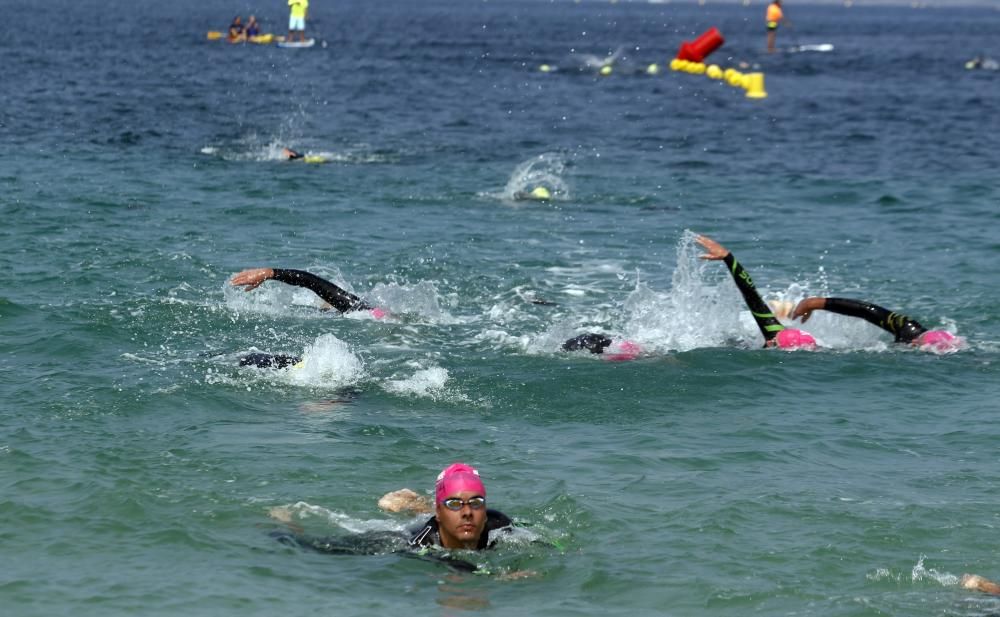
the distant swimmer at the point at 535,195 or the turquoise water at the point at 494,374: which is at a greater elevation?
the distant swimmer at the point at 535,195

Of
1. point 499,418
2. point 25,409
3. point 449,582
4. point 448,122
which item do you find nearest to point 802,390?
point 499,418

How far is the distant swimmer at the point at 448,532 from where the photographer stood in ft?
31.3

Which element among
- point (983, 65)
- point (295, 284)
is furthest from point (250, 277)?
point (983, 65)

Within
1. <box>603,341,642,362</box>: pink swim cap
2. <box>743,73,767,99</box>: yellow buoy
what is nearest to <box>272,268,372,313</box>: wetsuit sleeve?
<box>603,341,642,362</box>: pink swim cap

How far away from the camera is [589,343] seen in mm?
15258

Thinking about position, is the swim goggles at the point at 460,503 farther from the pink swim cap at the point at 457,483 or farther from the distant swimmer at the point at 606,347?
the distant swimmer at the point at 606,347

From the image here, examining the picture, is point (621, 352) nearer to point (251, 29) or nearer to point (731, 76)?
point (731, 76)

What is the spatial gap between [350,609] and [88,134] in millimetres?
23644

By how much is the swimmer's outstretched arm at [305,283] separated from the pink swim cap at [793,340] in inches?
192

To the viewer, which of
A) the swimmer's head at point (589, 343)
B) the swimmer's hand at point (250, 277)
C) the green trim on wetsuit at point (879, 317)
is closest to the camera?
the swimmer's hand at point (250, 277)

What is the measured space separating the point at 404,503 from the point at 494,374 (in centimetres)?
402

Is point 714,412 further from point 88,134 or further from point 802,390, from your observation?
point 88,134

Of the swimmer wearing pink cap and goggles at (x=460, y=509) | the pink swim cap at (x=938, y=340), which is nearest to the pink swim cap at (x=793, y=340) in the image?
the pink swim cap at (x=938, y=340)

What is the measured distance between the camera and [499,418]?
13242 mm
